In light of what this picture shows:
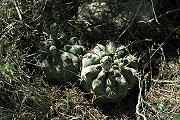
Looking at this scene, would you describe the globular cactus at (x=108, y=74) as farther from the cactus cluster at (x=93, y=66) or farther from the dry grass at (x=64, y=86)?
the dry grass at (x=64, y=86)

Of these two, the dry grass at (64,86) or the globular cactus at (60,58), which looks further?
the globular cactus at (60,58)

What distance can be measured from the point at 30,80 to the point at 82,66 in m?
0.38

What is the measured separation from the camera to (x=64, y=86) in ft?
7.65

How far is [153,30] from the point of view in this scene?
2.59 m

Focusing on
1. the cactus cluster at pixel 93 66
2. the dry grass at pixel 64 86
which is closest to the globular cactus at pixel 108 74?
the cactus cluster at pixel 93 66

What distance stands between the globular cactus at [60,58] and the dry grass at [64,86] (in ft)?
0.24

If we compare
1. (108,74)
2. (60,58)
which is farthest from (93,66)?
(60,58)

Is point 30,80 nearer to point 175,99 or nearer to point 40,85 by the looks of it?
point 40,85

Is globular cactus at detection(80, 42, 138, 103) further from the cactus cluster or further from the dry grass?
the dry grass

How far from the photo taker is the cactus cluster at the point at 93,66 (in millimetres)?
2115

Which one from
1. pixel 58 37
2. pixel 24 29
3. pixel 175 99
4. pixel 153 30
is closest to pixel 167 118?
pixel 175 99

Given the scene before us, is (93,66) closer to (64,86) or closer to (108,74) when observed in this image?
(108,74)

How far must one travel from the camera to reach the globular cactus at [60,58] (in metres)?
2.27

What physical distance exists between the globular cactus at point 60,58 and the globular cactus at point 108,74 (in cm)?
9
